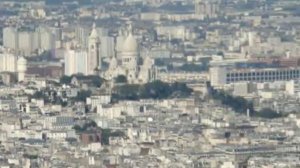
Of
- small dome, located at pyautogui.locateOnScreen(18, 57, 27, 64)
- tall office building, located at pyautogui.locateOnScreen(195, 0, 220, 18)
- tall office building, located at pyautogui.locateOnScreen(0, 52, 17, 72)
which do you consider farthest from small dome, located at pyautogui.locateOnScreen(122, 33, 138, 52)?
tall office building, located at pyautogui.locateOnScreen(195, 0, 220, 18)

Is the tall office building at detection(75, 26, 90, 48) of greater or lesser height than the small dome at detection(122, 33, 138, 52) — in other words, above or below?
below

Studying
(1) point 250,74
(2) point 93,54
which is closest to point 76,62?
(2) point 93,54

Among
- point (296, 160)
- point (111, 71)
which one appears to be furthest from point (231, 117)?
point (111, 71)

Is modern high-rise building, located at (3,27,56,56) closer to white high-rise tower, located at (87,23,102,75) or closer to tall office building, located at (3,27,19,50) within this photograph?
tall office building, located at (3,27,19,50)

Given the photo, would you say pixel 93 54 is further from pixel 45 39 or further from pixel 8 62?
pixel 45 39

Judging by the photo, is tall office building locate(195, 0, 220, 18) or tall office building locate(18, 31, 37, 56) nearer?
tall office building locate(18, 31, 37, 56)

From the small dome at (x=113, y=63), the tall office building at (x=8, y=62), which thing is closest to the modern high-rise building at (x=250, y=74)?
the small dome at (x=113, y=63)

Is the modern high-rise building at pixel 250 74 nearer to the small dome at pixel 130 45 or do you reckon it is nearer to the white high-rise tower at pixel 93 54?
the small dome at pixel 130 45
